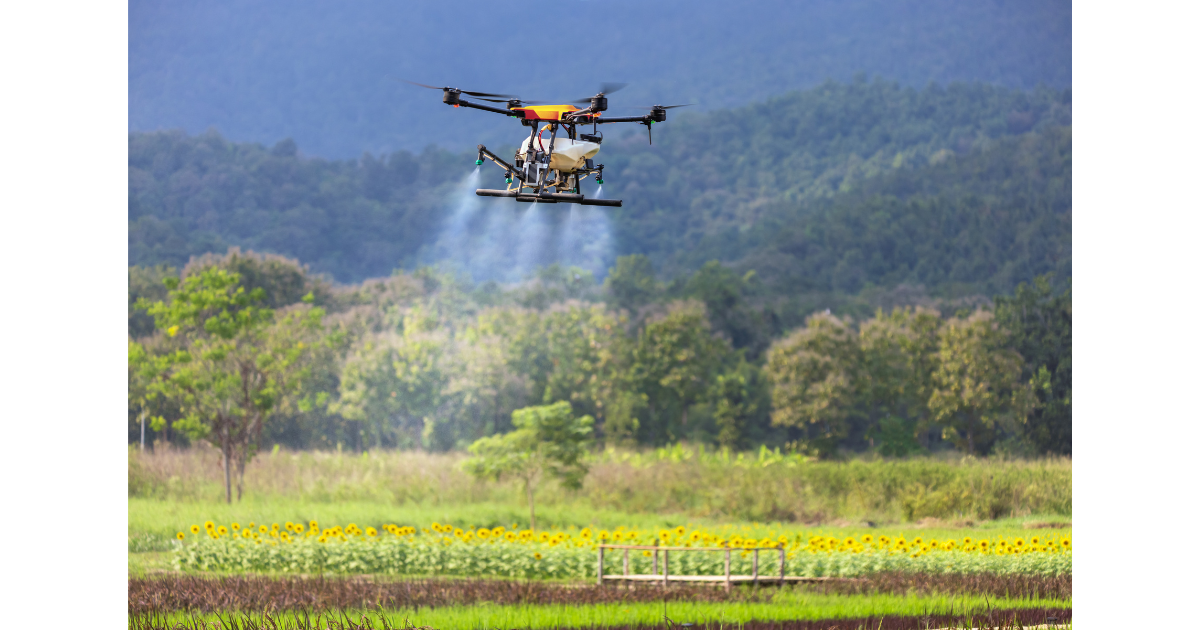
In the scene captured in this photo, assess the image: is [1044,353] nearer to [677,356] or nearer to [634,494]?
[677,356]

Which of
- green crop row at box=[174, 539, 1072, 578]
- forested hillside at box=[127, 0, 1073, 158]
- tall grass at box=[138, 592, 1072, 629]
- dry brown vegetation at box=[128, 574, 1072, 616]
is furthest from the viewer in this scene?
forested hillside at box=[127, 0, 1073, 158]

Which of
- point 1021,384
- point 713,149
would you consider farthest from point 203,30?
point 1021,384

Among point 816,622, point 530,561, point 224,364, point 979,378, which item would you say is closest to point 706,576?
point 816,622

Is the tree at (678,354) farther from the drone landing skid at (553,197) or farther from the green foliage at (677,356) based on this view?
the drone landing skid at (553,197)

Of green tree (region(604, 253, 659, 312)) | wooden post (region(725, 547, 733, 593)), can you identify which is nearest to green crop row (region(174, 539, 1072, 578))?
wooden post (region(725, 547, 733, 593))

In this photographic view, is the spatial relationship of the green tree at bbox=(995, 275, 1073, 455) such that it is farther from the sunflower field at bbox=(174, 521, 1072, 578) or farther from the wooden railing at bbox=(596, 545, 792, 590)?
the wooden railing at bbox=(596, 545, 792, 590)

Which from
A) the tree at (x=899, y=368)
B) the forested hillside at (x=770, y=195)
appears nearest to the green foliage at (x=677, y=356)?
the tree at (x=899, y=368)
